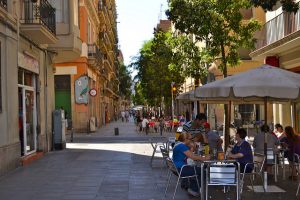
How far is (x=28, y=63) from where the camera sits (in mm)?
17422

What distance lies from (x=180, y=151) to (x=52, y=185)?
341 cm

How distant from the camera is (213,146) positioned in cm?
1315

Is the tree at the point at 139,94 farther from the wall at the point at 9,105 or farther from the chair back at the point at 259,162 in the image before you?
the chair back at the point at 259,162

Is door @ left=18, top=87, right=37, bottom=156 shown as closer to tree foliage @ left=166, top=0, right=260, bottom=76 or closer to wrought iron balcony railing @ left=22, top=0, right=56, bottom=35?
wrought iron balcony railing @ left=22, top=0, right=56, bottom=35

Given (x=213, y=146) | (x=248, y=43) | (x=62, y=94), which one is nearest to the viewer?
(x=213, y=146)

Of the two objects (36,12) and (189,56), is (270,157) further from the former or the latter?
(189,56)

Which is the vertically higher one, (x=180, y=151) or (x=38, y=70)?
(x=38, y=70)

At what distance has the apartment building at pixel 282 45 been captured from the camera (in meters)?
19.3

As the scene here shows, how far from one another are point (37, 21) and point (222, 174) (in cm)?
1087

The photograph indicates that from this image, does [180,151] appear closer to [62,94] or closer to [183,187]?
[183,187]

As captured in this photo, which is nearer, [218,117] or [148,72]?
[218,117]

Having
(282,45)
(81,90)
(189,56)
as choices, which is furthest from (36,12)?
(81,90)

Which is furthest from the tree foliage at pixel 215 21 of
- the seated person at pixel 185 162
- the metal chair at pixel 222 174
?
the metal chair at pixel 222 174

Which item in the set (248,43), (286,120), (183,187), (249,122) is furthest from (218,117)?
(183,187)
